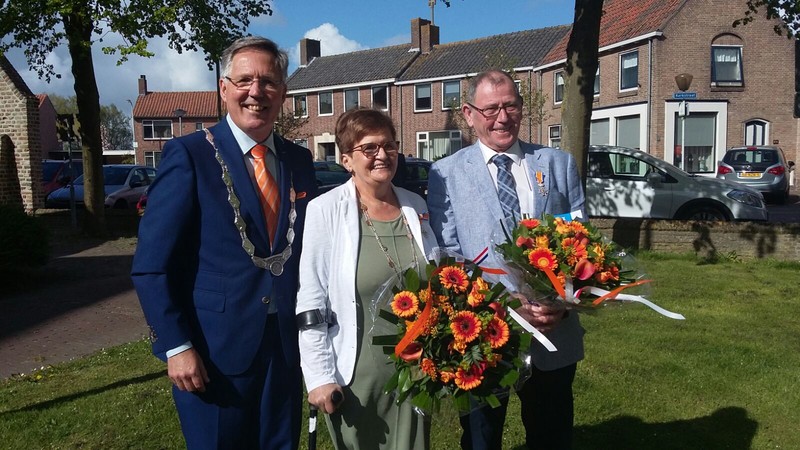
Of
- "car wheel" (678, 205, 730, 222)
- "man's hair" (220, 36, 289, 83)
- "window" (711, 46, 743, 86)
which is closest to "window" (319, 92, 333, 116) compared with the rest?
"window" (711, 46, 743, 86)

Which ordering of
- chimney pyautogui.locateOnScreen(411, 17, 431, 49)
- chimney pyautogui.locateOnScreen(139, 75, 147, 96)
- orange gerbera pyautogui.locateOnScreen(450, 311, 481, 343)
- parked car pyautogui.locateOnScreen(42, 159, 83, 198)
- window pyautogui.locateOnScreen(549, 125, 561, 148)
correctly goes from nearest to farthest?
1. orange gerbera pyautogui.locateOnScreen(450, 311, 481, 343)
2. parked car pyautogui.locateOnScreen(42, 159, 83, 198)
3. window pyautogui.locateOnScreen(549, 125, 561, 148)
4. chimney pyautogui.locateOnScreen(411, 17, 431, 49)
5. chimney pyautogui.locateOnScreen(139, 75, 147, 96)

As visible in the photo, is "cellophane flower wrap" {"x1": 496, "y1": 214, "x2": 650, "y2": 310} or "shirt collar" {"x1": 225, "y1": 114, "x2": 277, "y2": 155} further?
"shirt collar" {"x1": 225, "y1": 114, "x2": 277, "y2": 155}

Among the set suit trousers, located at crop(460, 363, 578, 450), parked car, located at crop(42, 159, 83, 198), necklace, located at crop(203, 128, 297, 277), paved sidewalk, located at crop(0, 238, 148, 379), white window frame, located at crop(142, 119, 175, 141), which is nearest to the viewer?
necklace, located at crop(203, 128, 297, 277)

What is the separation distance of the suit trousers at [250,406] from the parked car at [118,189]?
65.7 feet

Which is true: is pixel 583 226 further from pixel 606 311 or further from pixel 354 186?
pixel 354 186

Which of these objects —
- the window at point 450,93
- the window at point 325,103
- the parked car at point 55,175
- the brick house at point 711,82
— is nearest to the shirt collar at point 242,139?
the parked car at point 55,175

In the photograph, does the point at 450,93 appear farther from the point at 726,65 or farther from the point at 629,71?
the point at 726,65

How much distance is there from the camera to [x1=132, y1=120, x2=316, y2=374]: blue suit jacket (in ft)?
8.23

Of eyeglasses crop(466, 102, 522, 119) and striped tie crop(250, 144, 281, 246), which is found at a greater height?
eyeglasses crop(466, 102, 522, 119)

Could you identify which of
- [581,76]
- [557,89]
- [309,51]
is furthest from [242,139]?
[309,51]

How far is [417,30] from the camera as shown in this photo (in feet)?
144

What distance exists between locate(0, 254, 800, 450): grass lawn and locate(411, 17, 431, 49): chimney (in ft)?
126

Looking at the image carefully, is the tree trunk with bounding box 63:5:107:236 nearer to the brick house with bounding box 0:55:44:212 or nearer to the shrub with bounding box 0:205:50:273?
the brick house with bounding box 0:55:44:212

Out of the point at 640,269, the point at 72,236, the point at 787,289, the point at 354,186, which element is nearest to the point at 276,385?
the point at 354,186
